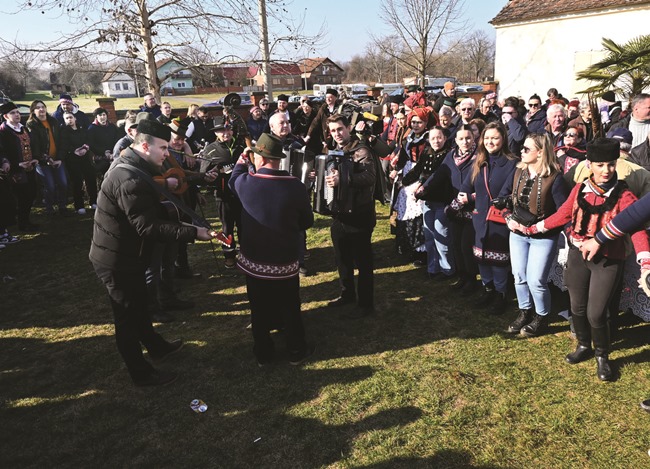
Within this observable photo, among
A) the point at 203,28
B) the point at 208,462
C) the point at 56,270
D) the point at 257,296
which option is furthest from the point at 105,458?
the point at 203,28

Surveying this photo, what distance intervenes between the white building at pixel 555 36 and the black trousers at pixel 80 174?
1781 cm

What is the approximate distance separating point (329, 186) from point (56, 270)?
16.0 ft

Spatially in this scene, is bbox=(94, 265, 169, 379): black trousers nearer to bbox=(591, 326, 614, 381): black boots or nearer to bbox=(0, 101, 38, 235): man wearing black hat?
bbox=(591, 326, 614, 381): black boots

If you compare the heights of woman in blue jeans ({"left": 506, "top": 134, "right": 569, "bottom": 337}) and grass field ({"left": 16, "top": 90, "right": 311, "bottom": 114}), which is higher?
grass field ({"left": 16, "top": 90, "right": 311, "bottom": 114})

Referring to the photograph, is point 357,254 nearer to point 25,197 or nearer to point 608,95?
point 25,197

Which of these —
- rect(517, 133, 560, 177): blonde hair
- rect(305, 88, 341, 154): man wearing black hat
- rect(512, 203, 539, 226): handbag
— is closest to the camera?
rect(517, 133, 560, 177): blonde hair

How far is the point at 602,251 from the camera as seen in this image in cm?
350

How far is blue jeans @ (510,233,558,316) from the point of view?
4184 mm

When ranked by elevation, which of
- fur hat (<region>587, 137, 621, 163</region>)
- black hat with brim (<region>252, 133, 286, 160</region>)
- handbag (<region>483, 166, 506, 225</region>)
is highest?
black hat with brim (<region>252, 133, 286, 160</region>)

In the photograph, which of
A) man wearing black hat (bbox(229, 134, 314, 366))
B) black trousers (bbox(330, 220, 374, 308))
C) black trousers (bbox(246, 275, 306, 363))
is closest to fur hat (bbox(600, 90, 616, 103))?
black trousers (bbox(330, 220, 374, 308))

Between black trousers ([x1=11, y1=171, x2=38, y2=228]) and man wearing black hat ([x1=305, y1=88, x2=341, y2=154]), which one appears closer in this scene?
black trousers ([x1=11, y1=171, x2=38, y2=228])

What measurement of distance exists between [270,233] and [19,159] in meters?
7.03

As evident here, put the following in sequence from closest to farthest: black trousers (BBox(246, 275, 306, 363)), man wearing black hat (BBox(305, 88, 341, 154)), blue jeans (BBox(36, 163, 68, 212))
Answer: black trousers (BBox(246, 275, 306, 363))
blue jeans (BBox(36, 163, 68, 212))
man wearing black hat (BBox(305, 88, 341, 154))

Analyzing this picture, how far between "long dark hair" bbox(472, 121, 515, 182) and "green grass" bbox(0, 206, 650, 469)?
161cm
